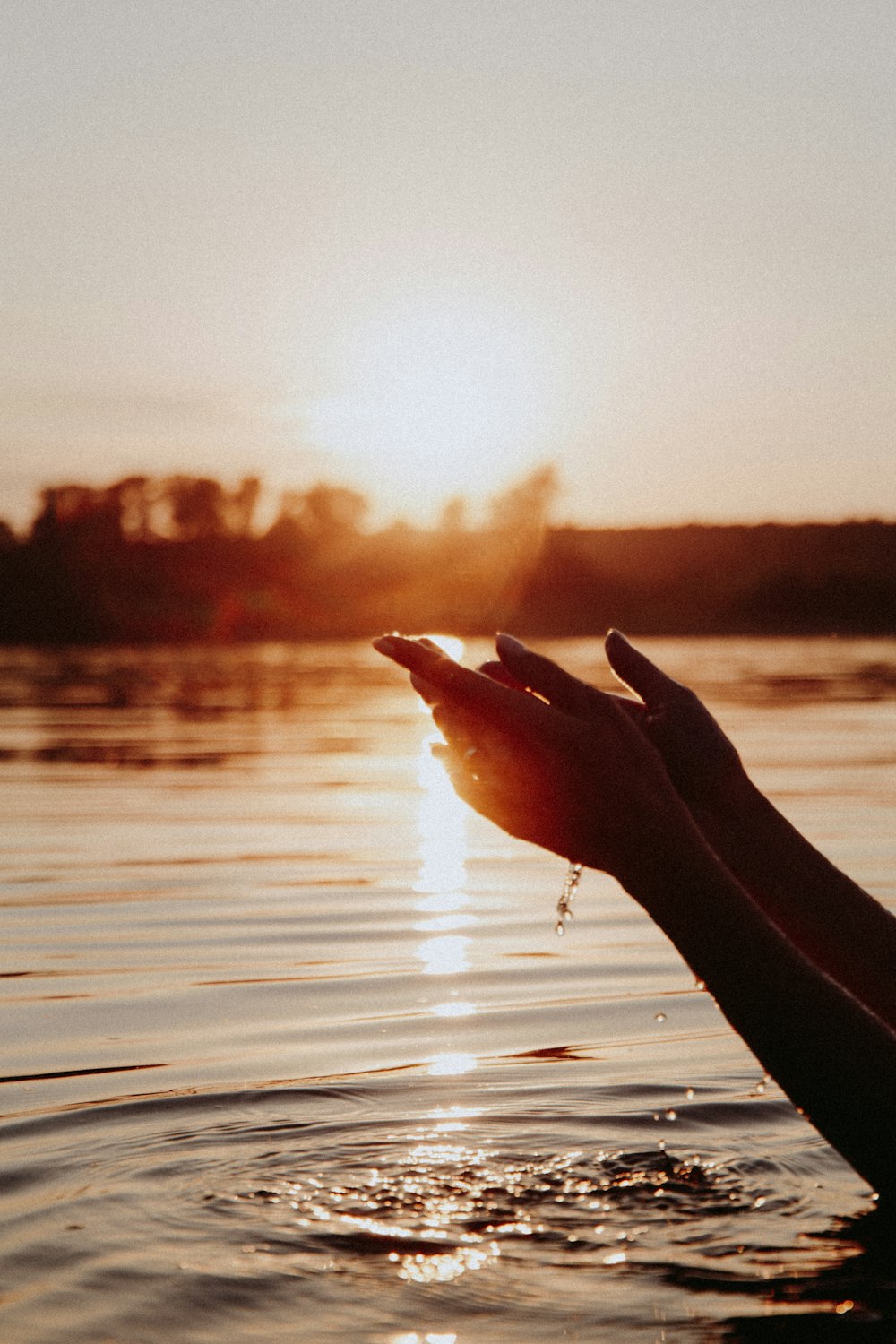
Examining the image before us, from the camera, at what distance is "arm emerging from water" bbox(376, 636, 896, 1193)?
9.71ft

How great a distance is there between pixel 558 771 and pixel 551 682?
20 centimetres

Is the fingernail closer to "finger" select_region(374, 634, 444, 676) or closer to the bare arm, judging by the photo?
"finger" select_region(374, 634, 444, 676)

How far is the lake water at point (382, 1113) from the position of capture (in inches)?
127

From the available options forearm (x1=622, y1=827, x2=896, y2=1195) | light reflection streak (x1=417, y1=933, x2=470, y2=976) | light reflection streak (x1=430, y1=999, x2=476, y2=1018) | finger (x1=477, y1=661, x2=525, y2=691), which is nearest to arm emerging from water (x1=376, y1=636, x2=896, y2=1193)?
forearm (x1=622, y1=827, x2=896, y2=1195)

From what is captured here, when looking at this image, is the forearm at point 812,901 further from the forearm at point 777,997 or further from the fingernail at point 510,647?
the fingernail at point 510,647

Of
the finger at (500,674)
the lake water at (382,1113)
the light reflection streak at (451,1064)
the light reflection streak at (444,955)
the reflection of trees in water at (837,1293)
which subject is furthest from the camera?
the light reflection streak at (444,955)

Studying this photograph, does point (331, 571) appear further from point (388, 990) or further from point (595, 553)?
point (388, 990)

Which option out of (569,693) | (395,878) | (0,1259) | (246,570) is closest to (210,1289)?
(0,1259)

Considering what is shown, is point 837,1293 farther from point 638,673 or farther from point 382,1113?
point 382,1113

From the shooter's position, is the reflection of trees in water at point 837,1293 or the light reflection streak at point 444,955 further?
the light reflection streak at point 444,955

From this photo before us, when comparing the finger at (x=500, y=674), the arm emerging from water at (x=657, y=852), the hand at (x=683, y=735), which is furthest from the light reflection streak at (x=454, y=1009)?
the arm emerging from water at (x=657, y=852)

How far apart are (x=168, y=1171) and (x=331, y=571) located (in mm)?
61741

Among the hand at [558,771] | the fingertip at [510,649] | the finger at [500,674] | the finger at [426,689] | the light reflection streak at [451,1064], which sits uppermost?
the fingertip at [510,649]

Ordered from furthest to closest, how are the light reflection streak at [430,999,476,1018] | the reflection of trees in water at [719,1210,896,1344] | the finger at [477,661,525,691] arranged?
the light reflection streak at [430,999,476,1018], the finger at [477,661,525,691], the reflection of trees in water at [719,1210,896,1344]
